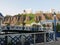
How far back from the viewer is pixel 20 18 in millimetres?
131625

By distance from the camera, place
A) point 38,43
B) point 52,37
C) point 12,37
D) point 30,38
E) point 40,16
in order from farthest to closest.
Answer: point 40,16 < point 52,37 < point 38,43 < point 30,38 < point 12,37

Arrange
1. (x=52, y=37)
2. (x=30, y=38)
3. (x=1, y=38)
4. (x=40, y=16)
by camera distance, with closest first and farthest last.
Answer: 1. (x=1, y=38)
2. (x=30, y=38)
3. (x=52, y=37)
4. (x=40, y=16)

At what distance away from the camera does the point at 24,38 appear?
12.5 meters

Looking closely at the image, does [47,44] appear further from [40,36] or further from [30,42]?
[30,42]

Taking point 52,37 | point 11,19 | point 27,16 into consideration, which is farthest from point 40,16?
point 52,37

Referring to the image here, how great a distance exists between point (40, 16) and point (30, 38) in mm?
114260

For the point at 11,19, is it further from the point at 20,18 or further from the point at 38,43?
the point at 38,43

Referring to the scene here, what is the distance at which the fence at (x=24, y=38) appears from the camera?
1125cm

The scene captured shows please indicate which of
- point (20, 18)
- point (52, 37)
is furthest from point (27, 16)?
point (52, 37)

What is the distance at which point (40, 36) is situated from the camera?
14.0 m

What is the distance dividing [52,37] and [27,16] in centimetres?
11384

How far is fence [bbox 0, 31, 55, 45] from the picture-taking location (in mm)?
11254

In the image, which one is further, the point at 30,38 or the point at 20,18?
the point at 20,18

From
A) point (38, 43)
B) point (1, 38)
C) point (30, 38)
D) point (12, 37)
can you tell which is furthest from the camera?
point (38, 43)
